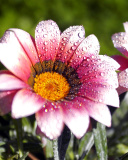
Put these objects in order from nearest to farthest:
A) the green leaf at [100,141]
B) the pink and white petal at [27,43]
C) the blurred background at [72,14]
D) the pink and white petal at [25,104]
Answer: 1. the pink and white petal at [25,104]
2. the pink and white petal at [27,43]
3. the green leaf at [100,141]
4. the blurred background at [72,14]

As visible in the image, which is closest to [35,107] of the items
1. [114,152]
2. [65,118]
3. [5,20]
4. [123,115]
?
[65,118]

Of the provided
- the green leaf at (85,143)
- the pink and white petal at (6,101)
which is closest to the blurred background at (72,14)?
the green leaf at (85,143)

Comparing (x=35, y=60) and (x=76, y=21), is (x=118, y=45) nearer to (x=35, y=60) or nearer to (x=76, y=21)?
(x=35, y=60)

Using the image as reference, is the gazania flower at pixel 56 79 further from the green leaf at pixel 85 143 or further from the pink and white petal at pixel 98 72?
the green leaf at pixel 85 143

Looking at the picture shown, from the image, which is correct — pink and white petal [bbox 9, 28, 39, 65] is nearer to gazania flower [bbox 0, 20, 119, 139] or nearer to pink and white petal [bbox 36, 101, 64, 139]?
gazania flower [bbox 0, 20, 119, 139]

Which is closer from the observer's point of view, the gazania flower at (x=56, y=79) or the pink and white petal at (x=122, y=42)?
the gazania flower at (x=56, y=79)

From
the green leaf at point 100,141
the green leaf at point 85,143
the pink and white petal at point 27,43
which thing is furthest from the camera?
the green leaf at point 85,143

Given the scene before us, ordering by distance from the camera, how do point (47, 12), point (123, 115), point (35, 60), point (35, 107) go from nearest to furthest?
point (35, 107)
point (35, 60)
point (123, 115)
point (47, 12)
